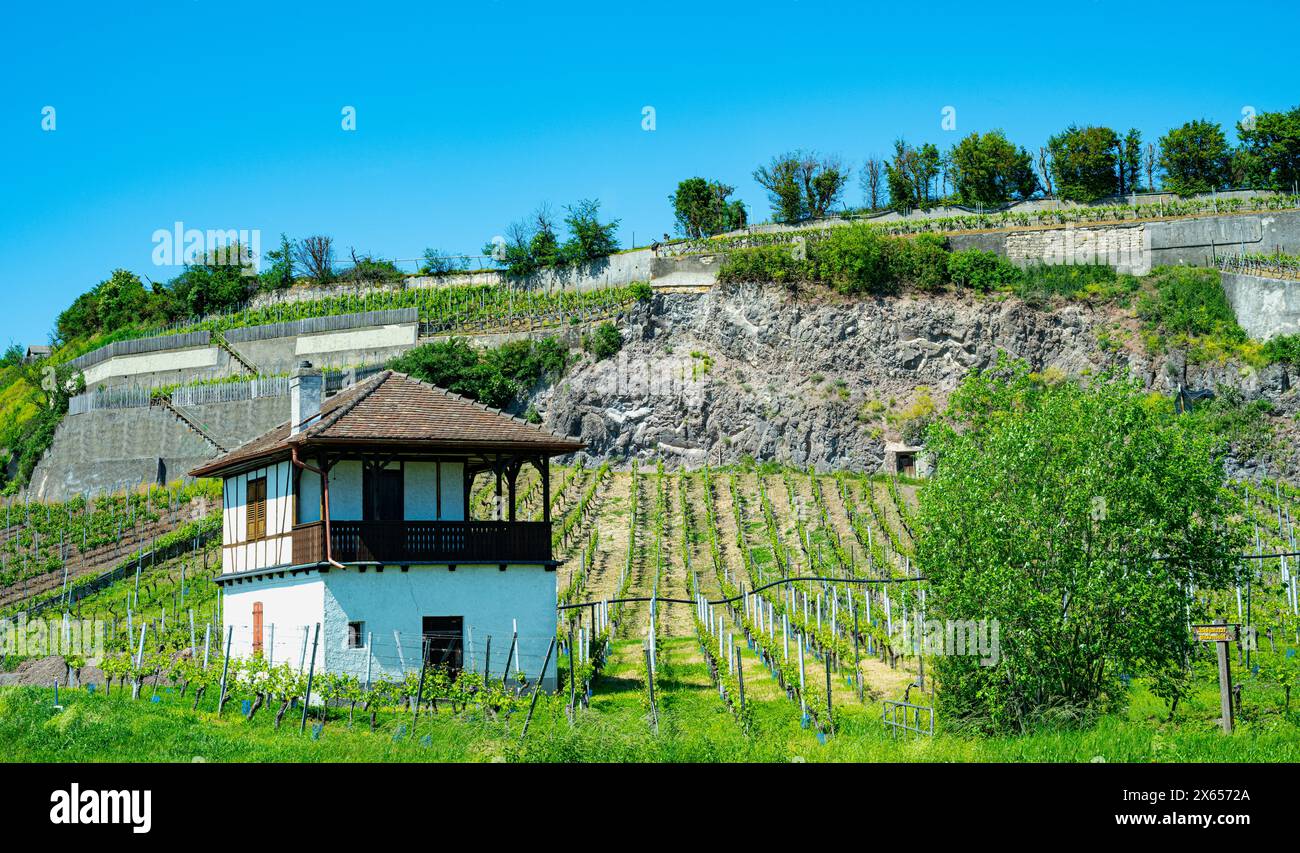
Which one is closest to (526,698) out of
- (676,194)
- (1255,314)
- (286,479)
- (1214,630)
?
(286,479)

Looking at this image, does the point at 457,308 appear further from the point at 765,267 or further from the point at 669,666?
the point at 669,666

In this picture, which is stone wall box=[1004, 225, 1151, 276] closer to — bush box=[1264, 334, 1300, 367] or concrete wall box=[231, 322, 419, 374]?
bush box=[1264, 334, 1300, 367]

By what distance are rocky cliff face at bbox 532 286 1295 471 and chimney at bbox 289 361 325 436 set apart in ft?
88.2

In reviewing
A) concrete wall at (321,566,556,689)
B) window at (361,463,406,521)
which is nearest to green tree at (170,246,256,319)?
window at (361,463,406,521)

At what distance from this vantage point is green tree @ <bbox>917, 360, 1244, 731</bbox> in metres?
19.8

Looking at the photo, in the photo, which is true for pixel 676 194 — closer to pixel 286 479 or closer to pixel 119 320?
pixel 119 320

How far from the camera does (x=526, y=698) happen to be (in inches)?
866

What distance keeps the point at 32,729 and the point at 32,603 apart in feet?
72.3

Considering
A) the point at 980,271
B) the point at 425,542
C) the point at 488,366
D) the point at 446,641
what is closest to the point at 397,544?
the point at 425,542

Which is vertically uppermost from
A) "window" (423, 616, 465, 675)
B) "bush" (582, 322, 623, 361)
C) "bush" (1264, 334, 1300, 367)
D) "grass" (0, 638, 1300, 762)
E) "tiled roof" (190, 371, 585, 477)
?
"bush" (582, 322, 623, 361)

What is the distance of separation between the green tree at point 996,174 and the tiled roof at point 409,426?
139 ft

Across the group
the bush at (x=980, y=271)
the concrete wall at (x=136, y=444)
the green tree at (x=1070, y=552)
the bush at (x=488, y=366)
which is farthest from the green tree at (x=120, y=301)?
the green tree at (x=1070, y=552)

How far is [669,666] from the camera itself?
27156 mm

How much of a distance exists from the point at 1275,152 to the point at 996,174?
39.1 feet
